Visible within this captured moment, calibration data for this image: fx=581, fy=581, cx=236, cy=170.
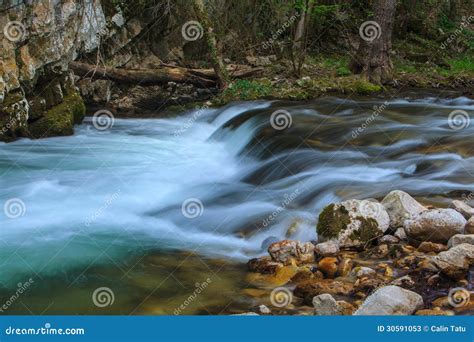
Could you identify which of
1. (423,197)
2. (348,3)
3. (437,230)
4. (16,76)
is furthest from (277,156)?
(348,3)

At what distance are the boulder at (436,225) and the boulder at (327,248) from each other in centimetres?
73

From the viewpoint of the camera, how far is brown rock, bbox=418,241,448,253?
532 cm

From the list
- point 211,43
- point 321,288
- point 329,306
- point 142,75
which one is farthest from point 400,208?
point 142,75

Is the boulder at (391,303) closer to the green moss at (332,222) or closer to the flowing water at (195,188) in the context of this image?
the flowing water at (195,188)

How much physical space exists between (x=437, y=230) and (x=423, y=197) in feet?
4.55

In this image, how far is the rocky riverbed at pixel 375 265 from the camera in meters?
4.46

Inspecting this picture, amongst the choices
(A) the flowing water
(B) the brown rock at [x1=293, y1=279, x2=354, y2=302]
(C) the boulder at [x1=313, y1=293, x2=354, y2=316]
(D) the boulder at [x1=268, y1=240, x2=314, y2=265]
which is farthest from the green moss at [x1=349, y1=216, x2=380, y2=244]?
(C) the boulder at [x1=313, y1=293, x2=354, y2=316]

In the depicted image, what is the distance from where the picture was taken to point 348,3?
1823 centimetres

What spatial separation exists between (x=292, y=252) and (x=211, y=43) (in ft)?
28.6

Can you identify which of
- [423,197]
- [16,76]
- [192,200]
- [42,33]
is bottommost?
[192,200]

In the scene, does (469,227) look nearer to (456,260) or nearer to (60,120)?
(456,260)

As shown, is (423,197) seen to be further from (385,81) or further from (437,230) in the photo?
(385,81)

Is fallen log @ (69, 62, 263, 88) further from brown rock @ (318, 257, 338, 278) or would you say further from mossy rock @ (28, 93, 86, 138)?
brown rock @ (318, 257, 338, 278)

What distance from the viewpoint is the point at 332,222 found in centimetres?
586
